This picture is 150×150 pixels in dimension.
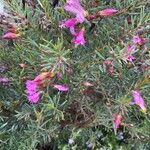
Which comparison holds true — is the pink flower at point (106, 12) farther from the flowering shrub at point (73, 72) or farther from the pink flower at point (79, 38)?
the pink flower at point (79, 38)

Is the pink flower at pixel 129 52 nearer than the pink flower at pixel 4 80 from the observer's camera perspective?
Yes

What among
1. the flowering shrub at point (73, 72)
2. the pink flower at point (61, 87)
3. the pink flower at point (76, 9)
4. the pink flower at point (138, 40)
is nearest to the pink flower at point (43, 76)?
the flowering shrub at point (73, 72)

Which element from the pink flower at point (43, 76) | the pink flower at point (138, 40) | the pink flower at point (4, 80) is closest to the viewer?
the pink flower at point (43, 76)

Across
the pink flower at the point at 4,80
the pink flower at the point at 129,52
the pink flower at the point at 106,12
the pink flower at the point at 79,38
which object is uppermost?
the pink flower at the point at 106,12

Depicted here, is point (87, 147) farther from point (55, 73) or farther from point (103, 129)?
point (55, 73)

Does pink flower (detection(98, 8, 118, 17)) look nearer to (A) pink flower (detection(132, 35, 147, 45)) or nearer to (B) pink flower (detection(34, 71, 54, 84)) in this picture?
(A) pink flower (detection(132, 35, 147, 45))

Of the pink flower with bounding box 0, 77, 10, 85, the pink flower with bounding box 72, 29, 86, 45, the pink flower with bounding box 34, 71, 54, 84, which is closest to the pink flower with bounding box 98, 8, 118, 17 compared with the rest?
the pink flower with bounding box 72, 29, 86, 45

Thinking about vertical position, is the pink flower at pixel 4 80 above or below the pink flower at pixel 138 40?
below

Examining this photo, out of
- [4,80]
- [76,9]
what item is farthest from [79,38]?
[4,80]
